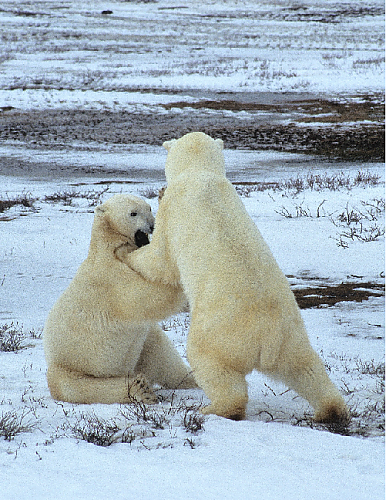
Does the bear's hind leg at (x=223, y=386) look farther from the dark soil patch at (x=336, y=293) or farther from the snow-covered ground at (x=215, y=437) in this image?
the dark soil patch at (x=336, y=293)

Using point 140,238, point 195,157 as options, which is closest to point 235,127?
point 195,157

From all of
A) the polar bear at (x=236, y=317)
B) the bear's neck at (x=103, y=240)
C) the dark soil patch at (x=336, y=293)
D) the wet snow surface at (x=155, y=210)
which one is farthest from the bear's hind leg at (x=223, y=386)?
the dark soil patch at (x=336, y=293)

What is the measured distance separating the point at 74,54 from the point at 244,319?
3310 centimetres

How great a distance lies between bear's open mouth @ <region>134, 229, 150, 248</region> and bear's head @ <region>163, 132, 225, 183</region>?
0.38 metres

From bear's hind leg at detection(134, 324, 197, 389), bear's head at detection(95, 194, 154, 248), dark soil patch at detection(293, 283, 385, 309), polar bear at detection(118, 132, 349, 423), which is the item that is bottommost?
dark soil patch at detection(293, 283, 385, 309)

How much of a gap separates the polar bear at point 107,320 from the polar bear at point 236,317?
1.16 ft

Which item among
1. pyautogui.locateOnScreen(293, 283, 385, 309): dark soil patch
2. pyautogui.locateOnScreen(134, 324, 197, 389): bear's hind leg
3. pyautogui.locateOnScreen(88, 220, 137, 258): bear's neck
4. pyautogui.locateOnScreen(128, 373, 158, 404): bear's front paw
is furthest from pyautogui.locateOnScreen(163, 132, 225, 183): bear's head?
pyautogui.locateOnScreen(293, 283, 385, 309): dark soil patch

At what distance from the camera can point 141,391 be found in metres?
3.68

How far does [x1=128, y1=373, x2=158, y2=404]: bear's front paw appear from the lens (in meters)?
3.63

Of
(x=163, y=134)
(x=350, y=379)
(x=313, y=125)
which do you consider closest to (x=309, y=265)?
(x=350, y=379)

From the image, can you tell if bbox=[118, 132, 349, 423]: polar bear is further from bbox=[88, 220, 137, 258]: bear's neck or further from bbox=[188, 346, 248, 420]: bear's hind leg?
bbox=[88, 220, 137, 258]: bear's neck

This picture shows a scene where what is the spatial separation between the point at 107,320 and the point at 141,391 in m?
0.46

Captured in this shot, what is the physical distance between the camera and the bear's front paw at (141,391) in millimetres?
3635

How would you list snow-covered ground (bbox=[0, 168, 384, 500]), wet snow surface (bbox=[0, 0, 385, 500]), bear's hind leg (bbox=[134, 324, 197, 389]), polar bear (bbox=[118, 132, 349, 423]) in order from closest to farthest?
snow-covered ground (bbox=[0, 168, 384, 500]), wet snow surface (bbox=[0, 0, 385, 500]), polar bear (bbox=[118, 132, 349, 423]), bear's hind leg (bbox=[134, 324, 197, 389])
